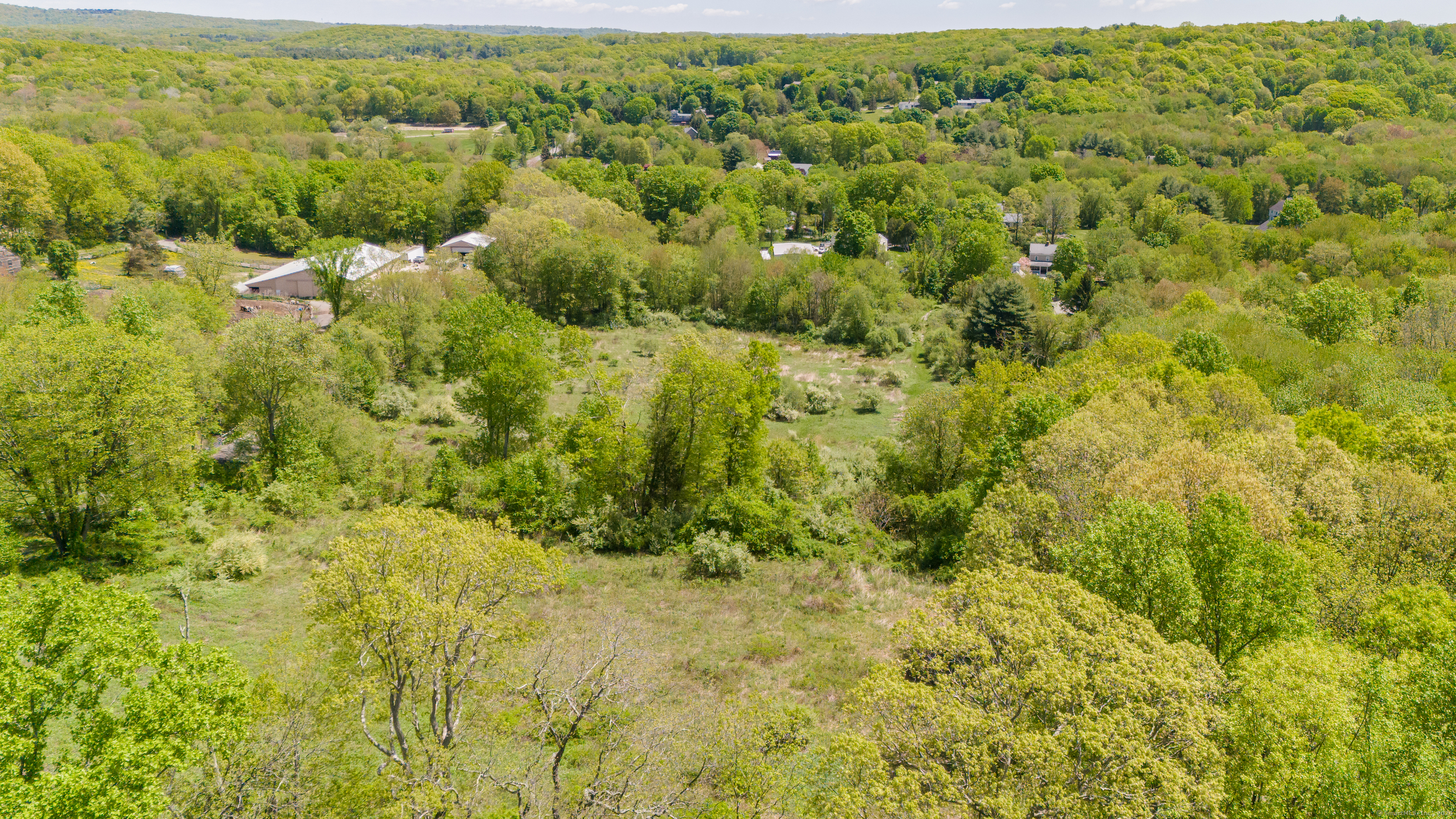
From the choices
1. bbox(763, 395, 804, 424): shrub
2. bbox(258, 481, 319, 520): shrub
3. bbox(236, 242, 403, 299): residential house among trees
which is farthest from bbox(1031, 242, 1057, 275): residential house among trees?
bbox(258, 481, 319, 520): shrub

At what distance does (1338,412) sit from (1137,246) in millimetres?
41806

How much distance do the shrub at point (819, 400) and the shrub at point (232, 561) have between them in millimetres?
29979

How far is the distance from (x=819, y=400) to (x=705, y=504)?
17.7 meters

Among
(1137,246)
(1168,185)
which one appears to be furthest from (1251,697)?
(1168,185)

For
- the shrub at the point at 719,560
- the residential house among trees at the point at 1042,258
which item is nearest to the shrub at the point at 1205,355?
the shrub at the point at 719,560

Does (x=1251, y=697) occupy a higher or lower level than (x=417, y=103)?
lower

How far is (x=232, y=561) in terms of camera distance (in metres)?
23.4

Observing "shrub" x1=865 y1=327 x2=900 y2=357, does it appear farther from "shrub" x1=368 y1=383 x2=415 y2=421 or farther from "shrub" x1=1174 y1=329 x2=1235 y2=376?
"shrub" x1=368 y1=383 x2=415 y2=421

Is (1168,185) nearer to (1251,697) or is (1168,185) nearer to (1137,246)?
(1137,246)

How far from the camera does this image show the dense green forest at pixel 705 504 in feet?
38.3

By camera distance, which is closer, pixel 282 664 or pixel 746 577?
pixel 282 664

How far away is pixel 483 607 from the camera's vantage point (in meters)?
14.0

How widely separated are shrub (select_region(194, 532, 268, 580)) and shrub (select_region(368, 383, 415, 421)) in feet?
47.4

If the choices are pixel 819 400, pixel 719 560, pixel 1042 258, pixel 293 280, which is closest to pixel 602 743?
pixel 719 560
